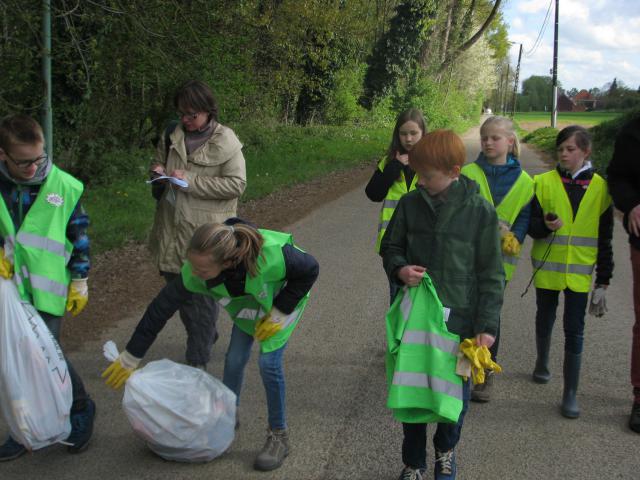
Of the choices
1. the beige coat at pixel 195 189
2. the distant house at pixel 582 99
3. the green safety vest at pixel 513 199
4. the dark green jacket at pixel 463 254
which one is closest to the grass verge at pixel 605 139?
the green safety vest at pixel 513 199

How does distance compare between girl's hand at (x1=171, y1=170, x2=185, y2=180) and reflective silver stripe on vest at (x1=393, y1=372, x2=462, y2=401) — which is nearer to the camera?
reflective silver stripe on vest at (x1=393, y1=372, x2=462, y2=401)

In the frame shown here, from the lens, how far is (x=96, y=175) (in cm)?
1131

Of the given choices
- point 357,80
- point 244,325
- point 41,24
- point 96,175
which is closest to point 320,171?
point 96,175

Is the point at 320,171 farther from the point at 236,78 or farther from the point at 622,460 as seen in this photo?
the point at 622,460

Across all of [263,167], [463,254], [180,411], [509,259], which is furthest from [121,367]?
[263,167]

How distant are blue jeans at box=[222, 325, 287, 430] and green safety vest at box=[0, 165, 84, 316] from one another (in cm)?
92

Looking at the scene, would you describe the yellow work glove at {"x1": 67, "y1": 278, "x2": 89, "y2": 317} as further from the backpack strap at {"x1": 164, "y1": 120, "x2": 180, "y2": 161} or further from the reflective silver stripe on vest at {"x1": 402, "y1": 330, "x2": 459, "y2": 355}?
the reflective silver stripe on vest at {"x1": 402, "y1": 330, "x2": 459, "y2": 355}

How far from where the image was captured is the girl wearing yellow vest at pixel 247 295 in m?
2.86

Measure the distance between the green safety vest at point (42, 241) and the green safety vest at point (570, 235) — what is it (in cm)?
278

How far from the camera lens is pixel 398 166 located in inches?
170

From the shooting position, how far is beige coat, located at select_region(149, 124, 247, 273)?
404 cm

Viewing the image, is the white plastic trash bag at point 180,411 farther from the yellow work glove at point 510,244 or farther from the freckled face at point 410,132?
the freckled face at point 410,132

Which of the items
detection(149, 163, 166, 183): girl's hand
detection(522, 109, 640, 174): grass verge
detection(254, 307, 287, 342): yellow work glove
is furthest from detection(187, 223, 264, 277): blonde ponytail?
detection(522, 109, 640, 174): grass verge

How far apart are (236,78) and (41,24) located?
859 centimetres
